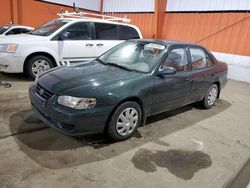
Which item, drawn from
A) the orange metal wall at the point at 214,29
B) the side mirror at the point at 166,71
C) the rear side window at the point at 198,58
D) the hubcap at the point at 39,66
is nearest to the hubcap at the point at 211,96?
the rear side window at the point at 198,58

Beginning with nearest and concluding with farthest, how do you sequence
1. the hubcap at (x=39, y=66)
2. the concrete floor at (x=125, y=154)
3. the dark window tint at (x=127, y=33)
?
the concrete floor at (x=125, y=154) < the hubcap at (x=39, y=66) < the dark window tint at (x=127, y=33)

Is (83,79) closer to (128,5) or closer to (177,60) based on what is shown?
(177,60)

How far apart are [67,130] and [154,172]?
1208 mm

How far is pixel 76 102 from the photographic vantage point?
3.12 m

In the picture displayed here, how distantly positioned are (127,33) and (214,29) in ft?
14.9

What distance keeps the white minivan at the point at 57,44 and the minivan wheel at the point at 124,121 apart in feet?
10.8

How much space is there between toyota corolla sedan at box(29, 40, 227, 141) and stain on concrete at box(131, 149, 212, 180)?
496mm

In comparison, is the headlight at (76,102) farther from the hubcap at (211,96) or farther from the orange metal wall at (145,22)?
the orange metal wall at (145,22)

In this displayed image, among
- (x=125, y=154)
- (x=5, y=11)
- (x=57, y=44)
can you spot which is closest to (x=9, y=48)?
(x=57, y=44)

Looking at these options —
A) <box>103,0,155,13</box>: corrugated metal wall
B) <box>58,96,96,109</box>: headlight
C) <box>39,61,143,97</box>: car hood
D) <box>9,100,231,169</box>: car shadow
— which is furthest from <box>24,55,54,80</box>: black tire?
<box>103,0,155,13</box>: corrugated metal wall

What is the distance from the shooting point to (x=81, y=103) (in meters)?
3.12

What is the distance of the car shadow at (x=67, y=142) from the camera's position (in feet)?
10.0

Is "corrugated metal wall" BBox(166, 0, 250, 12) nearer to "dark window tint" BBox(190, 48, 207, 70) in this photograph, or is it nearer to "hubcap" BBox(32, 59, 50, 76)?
"dark window tint" BBox(190, 48, 207, 70)

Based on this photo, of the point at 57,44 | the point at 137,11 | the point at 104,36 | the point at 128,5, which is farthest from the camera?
the point at 128,5
